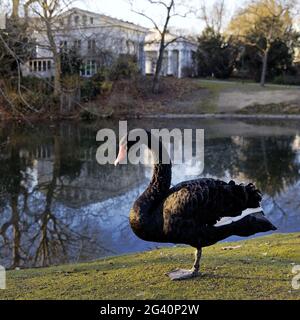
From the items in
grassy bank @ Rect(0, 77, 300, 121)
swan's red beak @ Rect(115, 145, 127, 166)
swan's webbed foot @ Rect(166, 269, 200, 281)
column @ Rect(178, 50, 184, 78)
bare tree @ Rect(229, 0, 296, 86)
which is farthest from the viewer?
column @ Rect(178, 50, 184, 78)

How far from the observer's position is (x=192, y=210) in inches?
154

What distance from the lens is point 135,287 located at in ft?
13.4

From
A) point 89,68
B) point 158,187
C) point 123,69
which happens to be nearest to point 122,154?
point 158,187

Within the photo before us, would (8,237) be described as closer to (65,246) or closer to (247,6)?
(65,246)

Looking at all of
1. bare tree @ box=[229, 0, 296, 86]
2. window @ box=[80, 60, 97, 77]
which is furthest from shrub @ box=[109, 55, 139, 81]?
bare tree @ box=[229, 0, 296, 86]

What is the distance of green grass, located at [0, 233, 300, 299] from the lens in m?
3.83

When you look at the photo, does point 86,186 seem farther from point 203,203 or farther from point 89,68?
point 89,68

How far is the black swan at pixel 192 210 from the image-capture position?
12.9 ft

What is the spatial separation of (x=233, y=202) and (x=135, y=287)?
46.3 inches

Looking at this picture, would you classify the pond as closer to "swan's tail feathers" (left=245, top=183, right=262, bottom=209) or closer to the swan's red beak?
the swan's red beak

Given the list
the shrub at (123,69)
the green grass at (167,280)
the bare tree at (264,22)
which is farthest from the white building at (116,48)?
the green grass at (167,280)

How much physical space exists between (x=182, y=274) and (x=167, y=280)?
0.15 m
